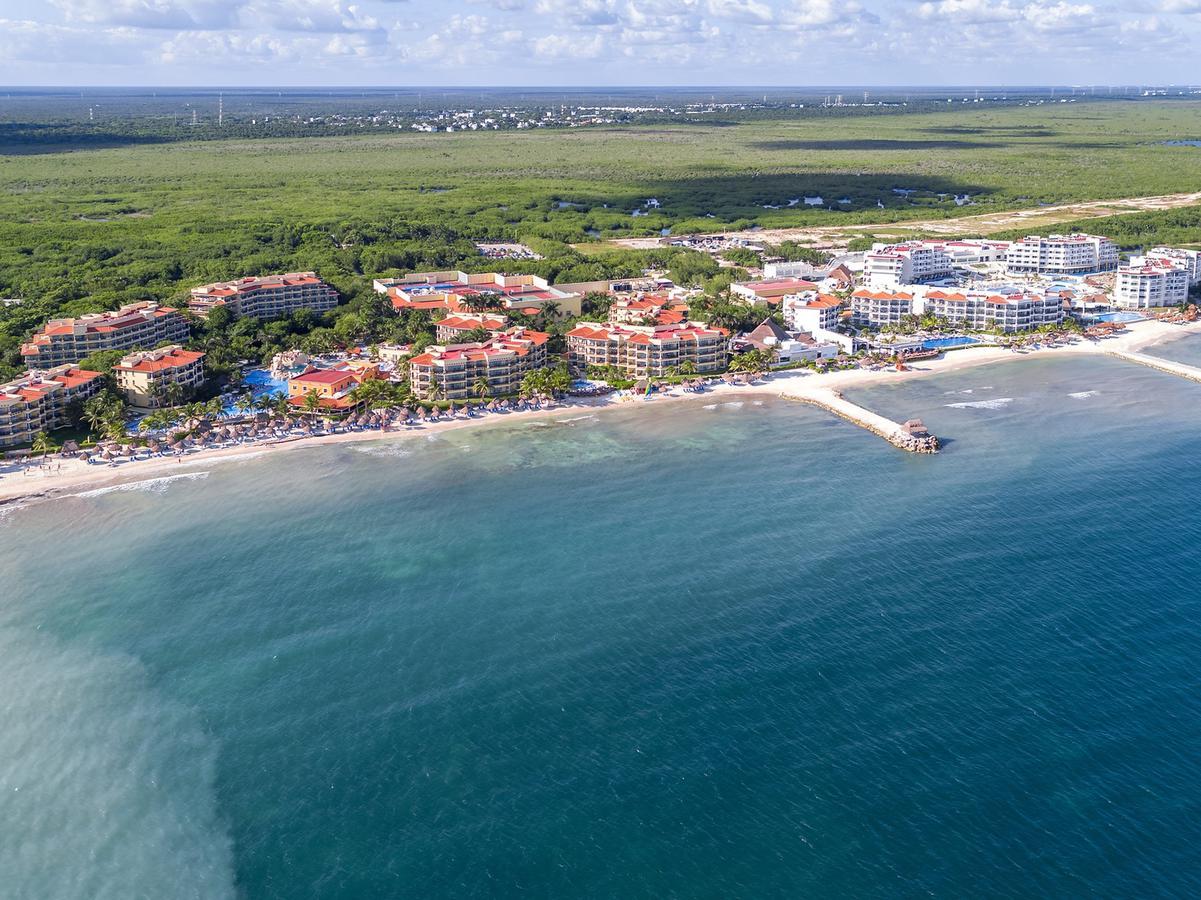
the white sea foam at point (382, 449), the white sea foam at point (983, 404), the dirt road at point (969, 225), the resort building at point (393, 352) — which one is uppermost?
the dirt road at point (969, 225)

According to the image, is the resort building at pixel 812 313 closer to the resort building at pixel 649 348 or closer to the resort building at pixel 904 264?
the resort building at pixel 649 348

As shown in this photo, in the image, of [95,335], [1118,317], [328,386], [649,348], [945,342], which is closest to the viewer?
[328,386]

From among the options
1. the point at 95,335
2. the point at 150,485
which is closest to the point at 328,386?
the point at 150,485

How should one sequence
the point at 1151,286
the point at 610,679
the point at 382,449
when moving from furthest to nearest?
the point at 1151,286 → the point at 382,449 → the point at 610,679

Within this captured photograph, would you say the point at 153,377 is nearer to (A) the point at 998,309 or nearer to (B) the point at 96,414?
(B) the point at 96,414

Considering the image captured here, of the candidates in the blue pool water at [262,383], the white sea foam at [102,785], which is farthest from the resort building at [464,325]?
the white sea foam at [102,785]

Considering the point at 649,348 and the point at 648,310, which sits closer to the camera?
the point at 649,348
